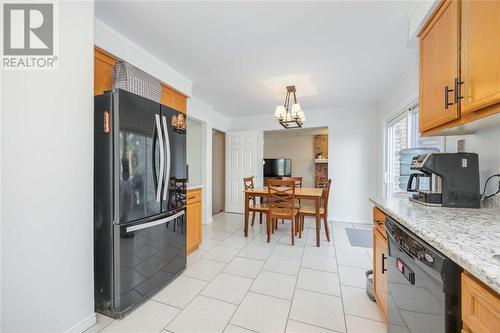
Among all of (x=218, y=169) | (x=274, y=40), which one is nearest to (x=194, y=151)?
(x=218, y=169)

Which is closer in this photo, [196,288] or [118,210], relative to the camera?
[118,210]

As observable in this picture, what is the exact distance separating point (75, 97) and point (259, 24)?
5.12 feet

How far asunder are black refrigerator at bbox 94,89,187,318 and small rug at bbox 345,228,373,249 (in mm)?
2801

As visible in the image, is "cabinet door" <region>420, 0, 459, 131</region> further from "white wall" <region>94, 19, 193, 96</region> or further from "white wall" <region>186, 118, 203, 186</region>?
"white wall" <region>186, 118, 203, 186</region>

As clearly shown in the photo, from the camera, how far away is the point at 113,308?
4.98 feet

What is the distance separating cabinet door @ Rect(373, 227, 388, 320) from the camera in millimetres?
1413

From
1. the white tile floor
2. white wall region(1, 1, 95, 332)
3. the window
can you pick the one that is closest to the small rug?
the white tile floor

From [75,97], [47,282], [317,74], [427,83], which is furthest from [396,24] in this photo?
[47,282]

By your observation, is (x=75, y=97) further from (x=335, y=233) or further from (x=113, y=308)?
(x=335, y=233)

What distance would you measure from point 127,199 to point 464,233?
6.37 ft

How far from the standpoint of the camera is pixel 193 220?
9.06 feet

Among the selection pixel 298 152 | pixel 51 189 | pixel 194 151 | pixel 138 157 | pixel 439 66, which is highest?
pixel 439 66

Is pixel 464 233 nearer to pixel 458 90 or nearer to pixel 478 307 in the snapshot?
pixel 478 307

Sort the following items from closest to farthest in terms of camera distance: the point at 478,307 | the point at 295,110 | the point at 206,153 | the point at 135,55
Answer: the point at 478,307, the point at 135,55, the point at 295,110, the point at 206,153
